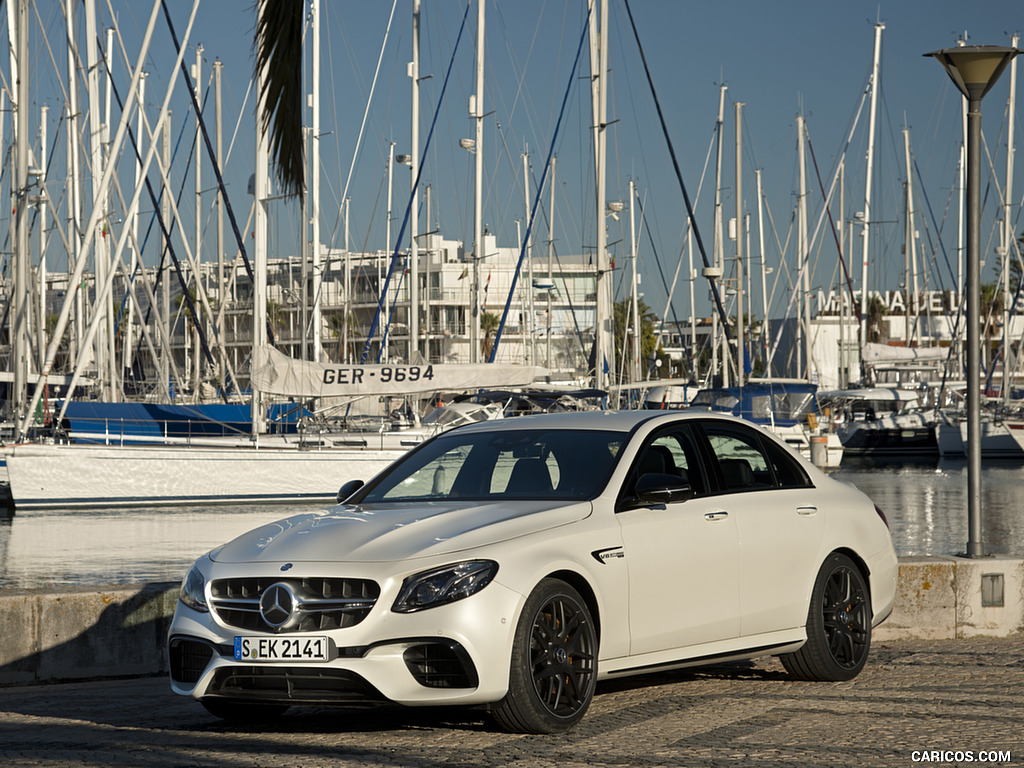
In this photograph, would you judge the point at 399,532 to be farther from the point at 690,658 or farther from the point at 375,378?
the point at 375,378

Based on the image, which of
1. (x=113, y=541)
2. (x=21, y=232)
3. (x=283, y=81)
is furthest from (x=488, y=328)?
(x=283, y=81)

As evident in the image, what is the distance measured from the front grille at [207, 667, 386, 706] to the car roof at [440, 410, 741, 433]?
7.31 feet

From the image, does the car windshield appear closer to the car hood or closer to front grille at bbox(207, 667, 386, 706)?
the car hood

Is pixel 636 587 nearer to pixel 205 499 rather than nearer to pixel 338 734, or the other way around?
pixel 338 734

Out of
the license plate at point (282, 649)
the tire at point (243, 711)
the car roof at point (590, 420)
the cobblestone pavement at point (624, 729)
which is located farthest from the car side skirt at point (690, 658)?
the tire at point (243, 711)

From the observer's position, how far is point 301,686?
20.3 ft

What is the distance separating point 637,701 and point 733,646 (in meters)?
0.62

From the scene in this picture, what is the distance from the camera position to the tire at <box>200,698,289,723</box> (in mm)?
6930

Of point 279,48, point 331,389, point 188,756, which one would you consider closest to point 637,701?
point 188,756

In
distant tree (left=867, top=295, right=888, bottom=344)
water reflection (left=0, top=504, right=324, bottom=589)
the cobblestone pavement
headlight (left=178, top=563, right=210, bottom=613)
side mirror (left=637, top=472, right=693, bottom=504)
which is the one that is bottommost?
water reflection (left=0, top=504, right=324, bottom=589)

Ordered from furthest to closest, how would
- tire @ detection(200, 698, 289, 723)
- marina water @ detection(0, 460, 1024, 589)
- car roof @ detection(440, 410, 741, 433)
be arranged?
marina water @ detection(0, 460, 1024, 589)
car roof @ detection(440, 410, 741, 433)
tire @ detection(200, 698, 289, 723)

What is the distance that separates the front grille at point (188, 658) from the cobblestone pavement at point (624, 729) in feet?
1.01

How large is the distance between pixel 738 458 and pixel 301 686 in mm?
3228

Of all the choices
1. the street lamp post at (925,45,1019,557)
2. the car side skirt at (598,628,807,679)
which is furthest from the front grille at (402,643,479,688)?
the street lamp post at (925,45,1019,557)
